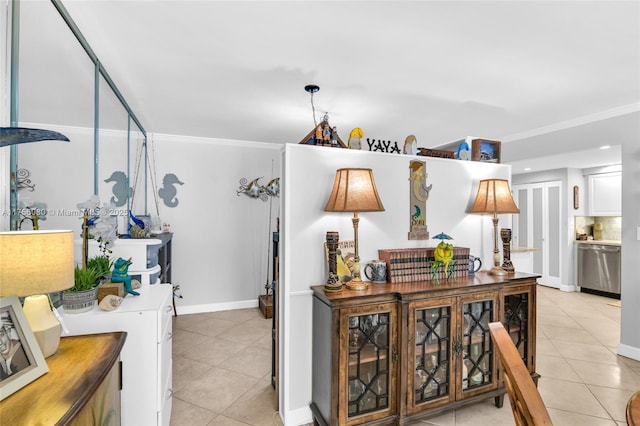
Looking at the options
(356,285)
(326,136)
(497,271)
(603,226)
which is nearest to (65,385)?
(356,285)

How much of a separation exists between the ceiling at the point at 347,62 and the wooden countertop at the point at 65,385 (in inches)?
41.4

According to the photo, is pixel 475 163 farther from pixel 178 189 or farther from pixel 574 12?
pixel 178 189

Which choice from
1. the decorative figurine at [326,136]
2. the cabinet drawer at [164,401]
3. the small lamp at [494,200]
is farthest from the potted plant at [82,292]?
the small lamp at [494,200]

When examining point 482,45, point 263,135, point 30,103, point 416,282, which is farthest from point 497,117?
point 30,103

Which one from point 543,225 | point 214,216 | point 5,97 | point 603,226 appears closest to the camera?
point 5,97

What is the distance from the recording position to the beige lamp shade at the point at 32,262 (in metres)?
1.01

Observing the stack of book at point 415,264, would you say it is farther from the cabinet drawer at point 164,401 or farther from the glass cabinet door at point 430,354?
the cabinet drawer at point 164,401

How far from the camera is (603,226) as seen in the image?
6.41 m

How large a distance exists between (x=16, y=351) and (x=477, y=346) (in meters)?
2.50

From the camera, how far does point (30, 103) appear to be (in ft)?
4.99

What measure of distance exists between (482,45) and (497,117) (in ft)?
5.66

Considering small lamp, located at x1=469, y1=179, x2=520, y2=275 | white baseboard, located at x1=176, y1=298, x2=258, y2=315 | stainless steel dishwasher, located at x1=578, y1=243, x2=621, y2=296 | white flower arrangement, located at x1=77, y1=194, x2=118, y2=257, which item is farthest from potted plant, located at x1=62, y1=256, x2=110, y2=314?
stainless steel dishwasher, located at x1=578, y1=243, x2=621, y2=296

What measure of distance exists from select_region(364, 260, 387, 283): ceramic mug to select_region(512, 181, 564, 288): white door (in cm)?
532

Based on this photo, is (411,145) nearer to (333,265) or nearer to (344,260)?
(344,260)
